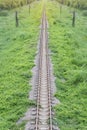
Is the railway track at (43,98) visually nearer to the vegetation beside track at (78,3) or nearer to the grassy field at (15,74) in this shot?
the grassy field at (15,74)

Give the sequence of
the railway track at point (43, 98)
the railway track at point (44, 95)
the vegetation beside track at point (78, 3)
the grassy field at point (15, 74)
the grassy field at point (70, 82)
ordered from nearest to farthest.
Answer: the railway track at point (43, 98) → the railway track at point (44, 95) → the grassy field at point (70, 82) → the grassy field at point (15, 74) → the vegetation beside track at point (78, 3)

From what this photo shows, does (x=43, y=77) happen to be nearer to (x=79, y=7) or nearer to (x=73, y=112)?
(x=73, y=112)

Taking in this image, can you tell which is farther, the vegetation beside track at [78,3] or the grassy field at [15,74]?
the vegetation beside track at [78,3]

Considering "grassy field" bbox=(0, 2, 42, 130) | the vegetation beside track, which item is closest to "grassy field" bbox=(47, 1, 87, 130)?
"grassy field" bbox=(0, 2, 42, 130)

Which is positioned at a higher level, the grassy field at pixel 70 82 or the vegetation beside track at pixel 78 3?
the vegetation beside track at pixel 78 3

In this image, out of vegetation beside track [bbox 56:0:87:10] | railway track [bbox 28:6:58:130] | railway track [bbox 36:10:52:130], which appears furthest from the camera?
vegetation beside track [bbox 56:0:87:10]

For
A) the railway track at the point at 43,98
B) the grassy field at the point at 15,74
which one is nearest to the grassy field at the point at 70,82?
the railway track at the point at 43,98

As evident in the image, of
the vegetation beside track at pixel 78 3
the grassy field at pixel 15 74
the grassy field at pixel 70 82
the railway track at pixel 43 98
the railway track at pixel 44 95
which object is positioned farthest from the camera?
the vegetation beside track at pixel 78 3

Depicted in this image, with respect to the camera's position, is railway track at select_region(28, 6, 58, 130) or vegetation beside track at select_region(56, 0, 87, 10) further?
vegetation beside track at select_region(56, 0, 87, 10)

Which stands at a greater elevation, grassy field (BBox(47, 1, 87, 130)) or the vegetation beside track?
the vegetation beside track

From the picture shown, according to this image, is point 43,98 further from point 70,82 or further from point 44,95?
point 70,82

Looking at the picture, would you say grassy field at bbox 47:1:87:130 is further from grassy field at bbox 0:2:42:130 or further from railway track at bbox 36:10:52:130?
grassy field at bbox 0:2:42:130

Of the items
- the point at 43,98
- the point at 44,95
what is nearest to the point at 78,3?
the point at 44,95

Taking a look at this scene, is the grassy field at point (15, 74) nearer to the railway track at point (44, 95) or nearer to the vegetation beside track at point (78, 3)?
the railway track at point (44, 95)
